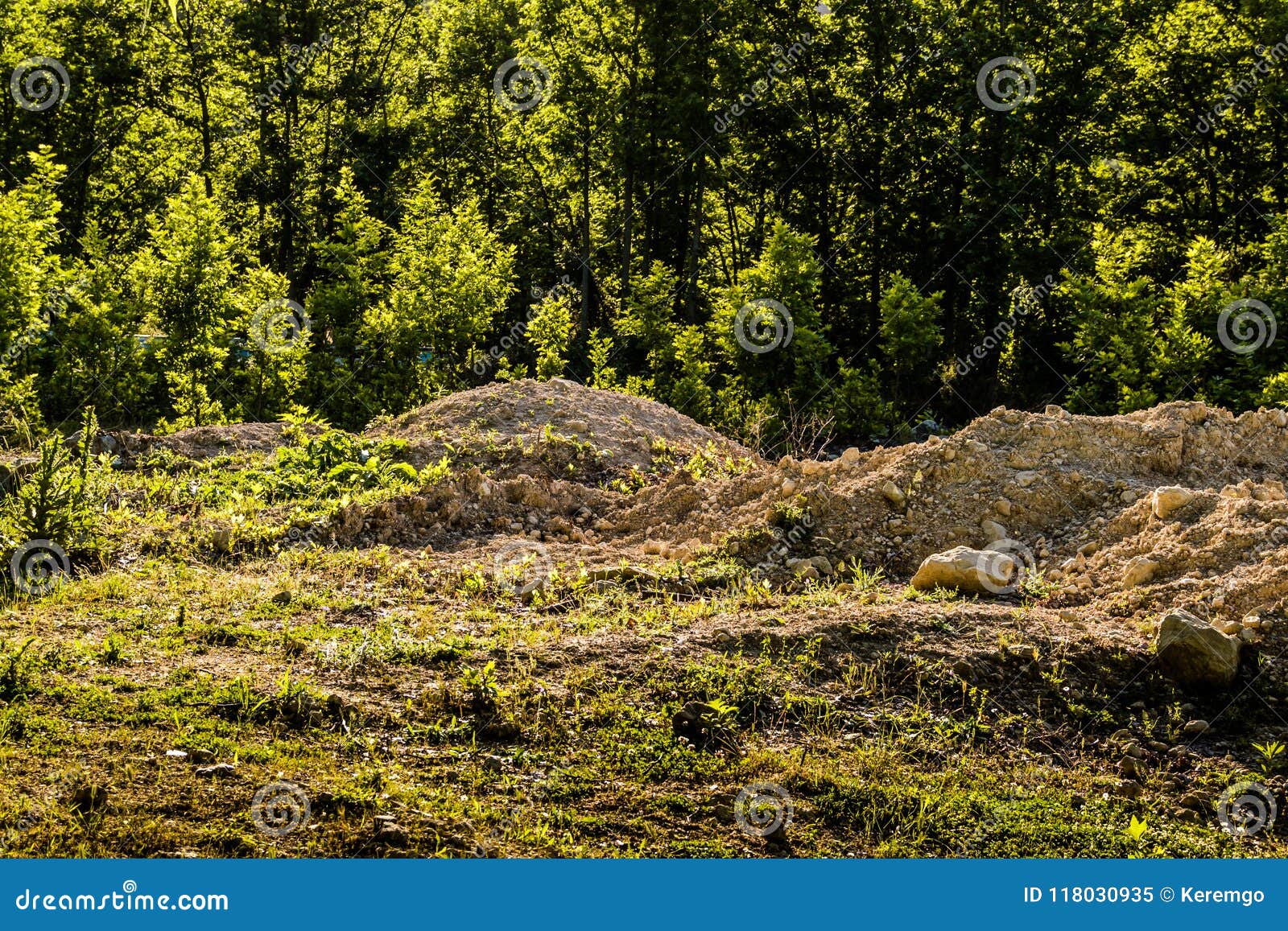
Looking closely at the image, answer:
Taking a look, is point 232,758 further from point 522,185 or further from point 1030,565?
point 522,185

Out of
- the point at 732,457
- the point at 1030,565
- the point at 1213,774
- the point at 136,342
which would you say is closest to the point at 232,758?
the point at 1213,774

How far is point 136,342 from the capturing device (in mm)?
15852

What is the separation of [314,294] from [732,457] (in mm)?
9174
